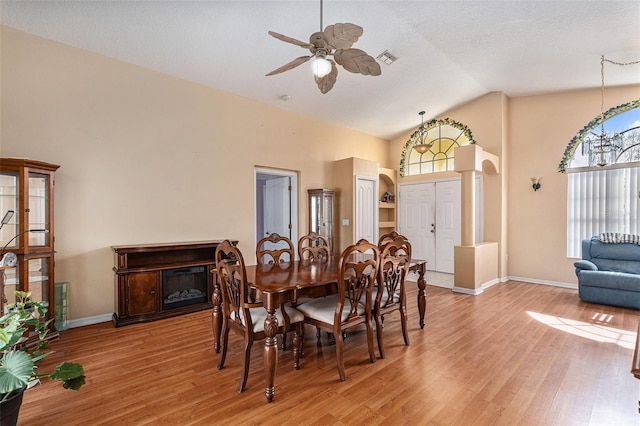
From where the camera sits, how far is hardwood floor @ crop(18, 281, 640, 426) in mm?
1898

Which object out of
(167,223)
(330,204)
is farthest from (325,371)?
(330,204)

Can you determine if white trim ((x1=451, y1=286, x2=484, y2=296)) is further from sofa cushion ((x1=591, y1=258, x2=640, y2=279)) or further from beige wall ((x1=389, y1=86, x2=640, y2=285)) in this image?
sofa cushion ((x1=591, y1=258, x2=640, y2=279))

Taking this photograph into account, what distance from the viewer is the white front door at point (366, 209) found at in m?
5.93

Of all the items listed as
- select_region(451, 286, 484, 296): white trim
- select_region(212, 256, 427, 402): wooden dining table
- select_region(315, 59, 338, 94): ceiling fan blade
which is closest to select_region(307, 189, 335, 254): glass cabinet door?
select_region(451, 286, 484, 296): white trim

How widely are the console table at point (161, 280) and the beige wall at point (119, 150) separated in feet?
0.77

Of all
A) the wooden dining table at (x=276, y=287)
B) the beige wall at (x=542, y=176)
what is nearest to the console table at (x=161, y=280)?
the wooden dining table at (x=276, y=287)

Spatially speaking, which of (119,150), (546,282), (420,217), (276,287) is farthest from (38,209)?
(546,282)

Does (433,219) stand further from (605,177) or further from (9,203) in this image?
(9,203)

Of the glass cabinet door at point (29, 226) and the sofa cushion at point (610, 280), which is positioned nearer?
the glass cabinet door at point (29, 226)

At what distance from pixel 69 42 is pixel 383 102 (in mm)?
4537

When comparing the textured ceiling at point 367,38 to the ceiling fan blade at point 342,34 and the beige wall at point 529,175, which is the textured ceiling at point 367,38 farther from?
the ceiling fan blade at point 342,34

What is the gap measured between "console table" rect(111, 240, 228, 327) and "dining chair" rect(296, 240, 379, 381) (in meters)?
2.03

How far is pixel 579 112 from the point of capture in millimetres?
5133

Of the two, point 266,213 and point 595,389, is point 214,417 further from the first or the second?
point 266,213
